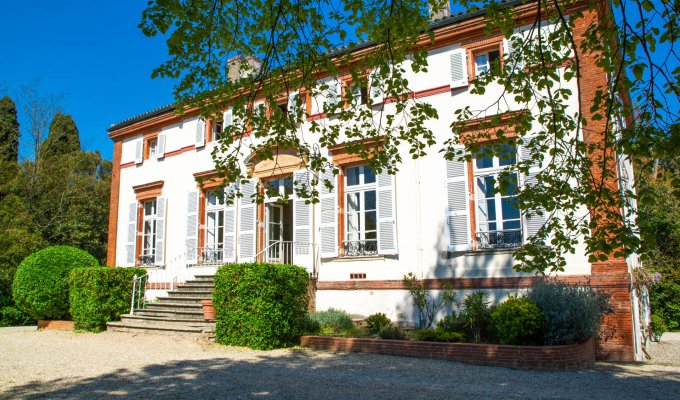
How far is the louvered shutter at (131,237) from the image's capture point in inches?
667

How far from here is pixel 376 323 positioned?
10.4 metres

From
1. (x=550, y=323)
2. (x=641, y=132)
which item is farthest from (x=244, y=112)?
(x=550, y=323)

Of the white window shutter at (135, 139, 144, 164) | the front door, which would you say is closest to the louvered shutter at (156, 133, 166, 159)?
the white window shutter at (135, 139, 144, 164)

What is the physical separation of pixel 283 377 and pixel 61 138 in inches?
Result: 921

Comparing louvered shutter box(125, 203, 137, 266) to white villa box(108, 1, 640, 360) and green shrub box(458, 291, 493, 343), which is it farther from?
green shrub box(458, 291, 493, 343)

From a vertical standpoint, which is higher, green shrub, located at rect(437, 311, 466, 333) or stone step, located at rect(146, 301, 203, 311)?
stone step, located at rect(146, 301, 203, 311)

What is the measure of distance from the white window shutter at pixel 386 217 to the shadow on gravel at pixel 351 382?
11.5 ft

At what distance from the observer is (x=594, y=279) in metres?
9.42

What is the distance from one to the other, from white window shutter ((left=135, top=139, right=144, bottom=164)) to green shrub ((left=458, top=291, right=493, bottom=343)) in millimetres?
12187

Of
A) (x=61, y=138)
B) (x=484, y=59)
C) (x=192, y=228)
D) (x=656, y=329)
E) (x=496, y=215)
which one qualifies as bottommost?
(x=656, y=329)

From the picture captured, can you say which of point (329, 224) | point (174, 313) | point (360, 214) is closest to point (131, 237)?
point (174, 313)

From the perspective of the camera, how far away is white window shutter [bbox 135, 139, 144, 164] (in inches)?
689

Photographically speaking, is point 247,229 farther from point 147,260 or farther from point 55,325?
point 55,325

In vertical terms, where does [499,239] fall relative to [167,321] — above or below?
above
